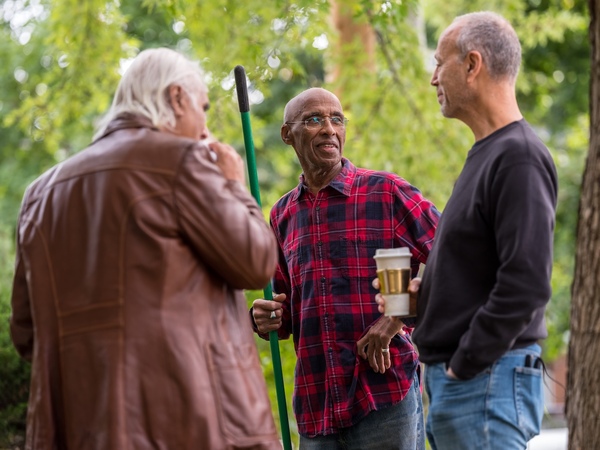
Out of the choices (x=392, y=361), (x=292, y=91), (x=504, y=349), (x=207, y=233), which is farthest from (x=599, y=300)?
(x=292, y=91)

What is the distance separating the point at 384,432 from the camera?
12.8 feet

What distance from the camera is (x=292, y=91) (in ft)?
54.9

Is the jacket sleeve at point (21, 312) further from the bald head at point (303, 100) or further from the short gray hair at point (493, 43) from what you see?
the short gray hair at point (493, 43)

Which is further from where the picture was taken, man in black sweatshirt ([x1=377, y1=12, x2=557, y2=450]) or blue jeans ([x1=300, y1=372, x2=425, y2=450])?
blue jeans ([x1=300, y1=372, x2=425, y2=450])

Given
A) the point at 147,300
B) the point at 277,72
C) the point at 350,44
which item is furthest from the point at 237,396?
the point at 350,44

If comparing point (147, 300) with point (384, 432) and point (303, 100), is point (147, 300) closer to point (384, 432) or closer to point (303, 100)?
point (384, 432)

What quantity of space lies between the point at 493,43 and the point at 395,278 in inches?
31.4

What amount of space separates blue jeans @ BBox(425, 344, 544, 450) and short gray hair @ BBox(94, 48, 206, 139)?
120 centimetres

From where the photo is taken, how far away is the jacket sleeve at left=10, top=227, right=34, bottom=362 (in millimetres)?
3340

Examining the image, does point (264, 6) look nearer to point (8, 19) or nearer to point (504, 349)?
point (504, 349)

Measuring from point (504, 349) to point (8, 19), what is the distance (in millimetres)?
14766

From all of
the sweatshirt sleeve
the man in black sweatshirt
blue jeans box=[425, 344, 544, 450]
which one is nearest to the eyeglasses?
the man in black sweatshirt

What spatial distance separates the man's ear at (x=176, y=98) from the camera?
10.3 ft

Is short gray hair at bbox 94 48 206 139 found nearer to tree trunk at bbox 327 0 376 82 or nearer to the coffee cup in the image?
the coffee cup
